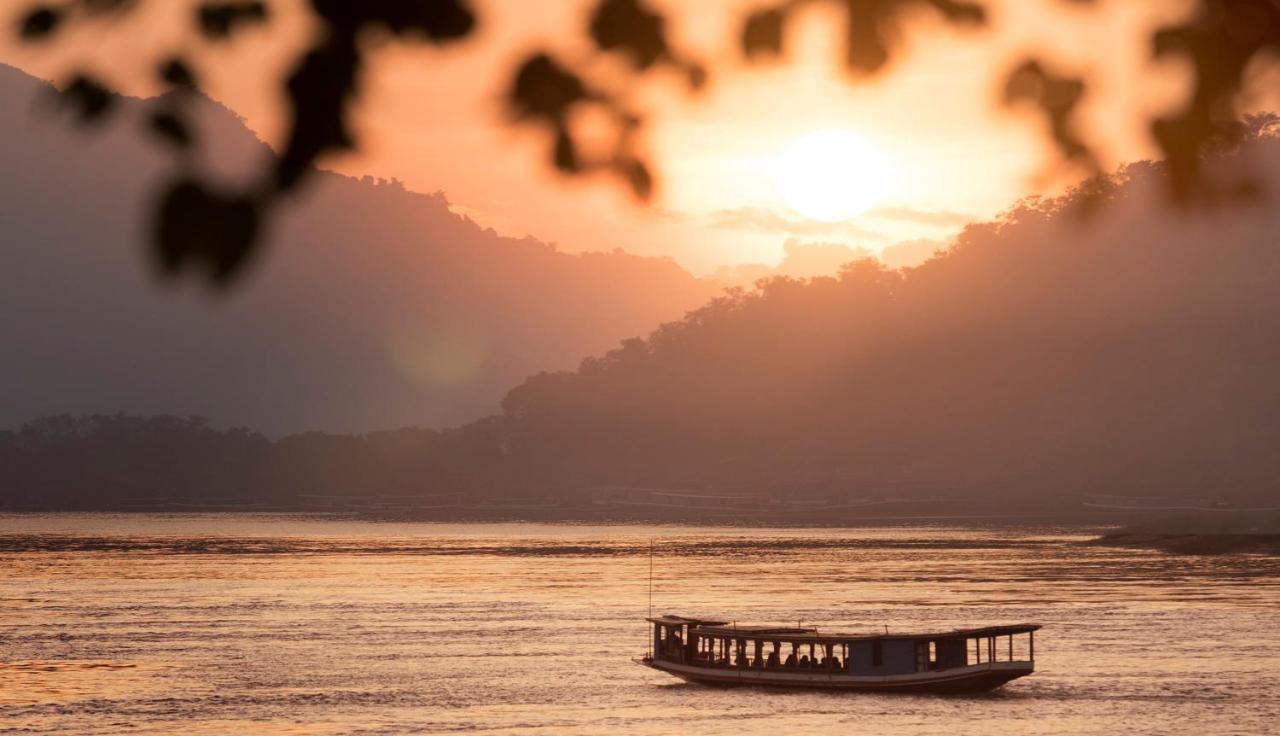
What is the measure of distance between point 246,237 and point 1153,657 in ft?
280

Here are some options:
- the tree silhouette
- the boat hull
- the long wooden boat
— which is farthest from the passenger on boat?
the tree silhouette

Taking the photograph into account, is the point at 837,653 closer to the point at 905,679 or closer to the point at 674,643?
the point at 905,679

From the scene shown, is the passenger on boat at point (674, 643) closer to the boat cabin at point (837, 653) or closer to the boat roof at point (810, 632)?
the boat cabin at point (837, 653)

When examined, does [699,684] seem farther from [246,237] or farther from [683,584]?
[246,237]

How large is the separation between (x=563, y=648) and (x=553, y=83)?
90500mm

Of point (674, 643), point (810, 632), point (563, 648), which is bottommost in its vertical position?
point (563, 648)

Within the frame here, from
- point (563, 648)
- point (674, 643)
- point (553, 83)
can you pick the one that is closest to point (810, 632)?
point (674, 643)

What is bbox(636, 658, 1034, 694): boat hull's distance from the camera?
252 feet

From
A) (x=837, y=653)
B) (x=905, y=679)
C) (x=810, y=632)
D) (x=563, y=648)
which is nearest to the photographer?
(x=905, y=679)

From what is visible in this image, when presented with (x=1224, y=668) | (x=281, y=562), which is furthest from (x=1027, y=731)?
(x=281, y=562)

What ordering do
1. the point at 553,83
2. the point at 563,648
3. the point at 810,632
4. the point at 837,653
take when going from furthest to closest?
the point at 563,648 < the point at 810,632 < the point at 837,653 < the point at 553,83

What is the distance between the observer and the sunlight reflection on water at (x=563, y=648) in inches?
2709

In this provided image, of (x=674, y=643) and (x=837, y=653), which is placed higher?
(x=674, y=643)

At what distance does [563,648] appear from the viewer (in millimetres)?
95250
